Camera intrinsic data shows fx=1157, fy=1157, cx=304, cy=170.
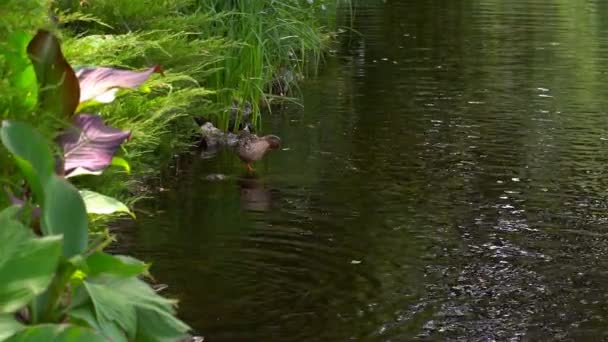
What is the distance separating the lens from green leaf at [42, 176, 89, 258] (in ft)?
8.68

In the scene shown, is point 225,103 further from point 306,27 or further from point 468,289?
point 468,289

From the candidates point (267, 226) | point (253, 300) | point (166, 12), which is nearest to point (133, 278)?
point (253, 300)

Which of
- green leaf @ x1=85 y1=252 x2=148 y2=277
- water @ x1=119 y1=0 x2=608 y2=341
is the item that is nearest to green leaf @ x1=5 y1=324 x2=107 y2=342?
green leaf @ x1=85 y1=252 x2=148 y2=277

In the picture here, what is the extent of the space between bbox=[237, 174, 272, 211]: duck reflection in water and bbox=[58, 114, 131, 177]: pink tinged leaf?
474cm

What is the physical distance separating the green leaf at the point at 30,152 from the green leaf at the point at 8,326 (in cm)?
38

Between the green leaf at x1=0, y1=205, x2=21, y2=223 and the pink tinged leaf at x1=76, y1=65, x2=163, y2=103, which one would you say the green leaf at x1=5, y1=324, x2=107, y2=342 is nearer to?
the green leaf at x1=0, y1=205, x2=21, y2=223

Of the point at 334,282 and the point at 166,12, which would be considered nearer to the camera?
the point at 334,282

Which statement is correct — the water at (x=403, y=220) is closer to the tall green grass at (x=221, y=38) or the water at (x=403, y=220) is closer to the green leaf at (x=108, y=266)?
the tall green grass at (x=221, y=38)

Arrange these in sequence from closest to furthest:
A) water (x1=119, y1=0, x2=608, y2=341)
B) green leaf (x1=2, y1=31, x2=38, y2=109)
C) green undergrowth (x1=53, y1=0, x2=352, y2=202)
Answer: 1. green leaf (x1=2, y1=31, x2=38, y2=109)
2. water (x1=119, y1=0, x2=608, y2=341)
3. green undergrowth (x1=53, y1=0, x2=352, y2=202)

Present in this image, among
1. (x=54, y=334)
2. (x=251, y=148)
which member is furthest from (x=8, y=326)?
(x=251, y=148)

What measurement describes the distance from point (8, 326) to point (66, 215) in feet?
1.24

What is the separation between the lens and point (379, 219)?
7.55 metres

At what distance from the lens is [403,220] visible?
7523 millimetres

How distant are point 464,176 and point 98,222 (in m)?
5.31
